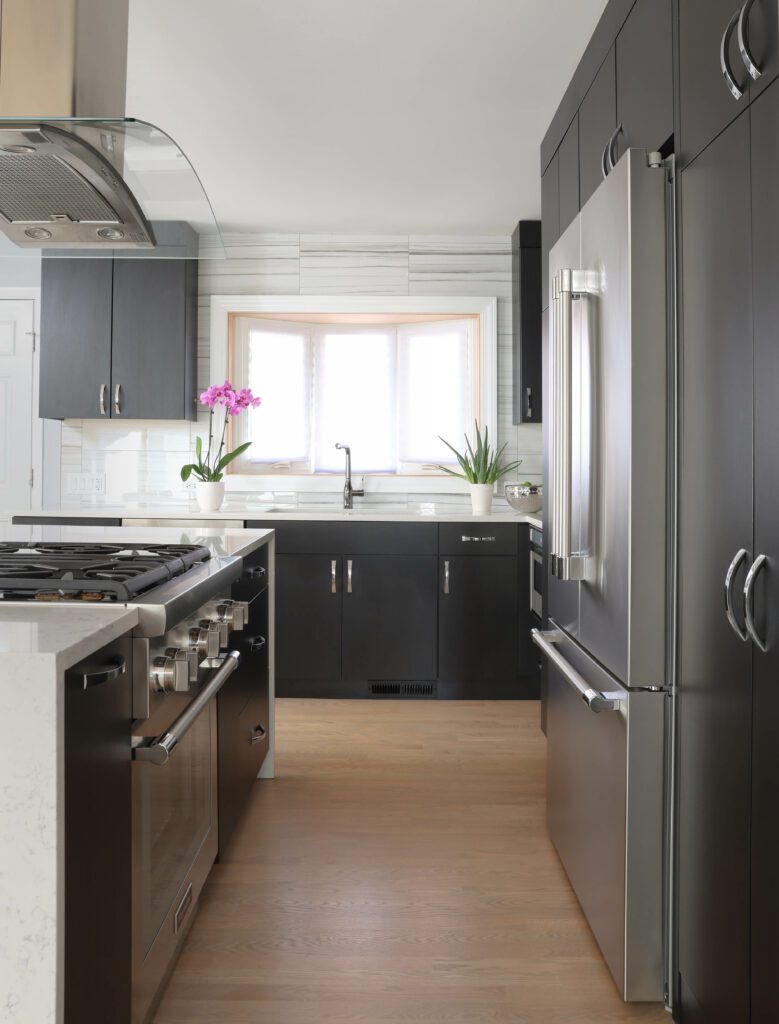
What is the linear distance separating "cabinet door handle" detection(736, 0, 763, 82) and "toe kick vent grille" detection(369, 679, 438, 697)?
3.21m

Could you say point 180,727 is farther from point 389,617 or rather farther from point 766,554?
point 389,617

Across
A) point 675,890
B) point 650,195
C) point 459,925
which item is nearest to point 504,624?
point 459,925

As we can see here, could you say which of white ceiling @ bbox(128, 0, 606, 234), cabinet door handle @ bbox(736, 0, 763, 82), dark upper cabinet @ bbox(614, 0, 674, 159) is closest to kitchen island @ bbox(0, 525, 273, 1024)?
cabinet door handle @ bbox(736, 0, 763, 82)

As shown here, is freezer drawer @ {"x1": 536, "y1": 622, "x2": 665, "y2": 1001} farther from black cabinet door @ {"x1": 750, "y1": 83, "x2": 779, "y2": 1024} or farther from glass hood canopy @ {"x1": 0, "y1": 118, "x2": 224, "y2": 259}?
glass hood canopy @ {"x1": 0, "y1": 118, "x2": 224, "y2": 259}

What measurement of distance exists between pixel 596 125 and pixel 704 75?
2.61 feet

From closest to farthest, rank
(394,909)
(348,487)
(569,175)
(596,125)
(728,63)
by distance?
(728,63) → (394,909) → (596,125) → (569,175) → (348,487)

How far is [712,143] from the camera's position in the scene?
1.31 meters

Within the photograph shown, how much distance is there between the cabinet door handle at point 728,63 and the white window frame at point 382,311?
3176mm

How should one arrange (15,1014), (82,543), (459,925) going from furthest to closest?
(82,543) → (459,925) → (15,1014)

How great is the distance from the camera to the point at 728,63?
1214 millimetres

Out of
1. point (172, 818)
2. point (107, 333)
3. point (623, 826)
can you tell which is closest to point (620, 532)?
point (623, 826)

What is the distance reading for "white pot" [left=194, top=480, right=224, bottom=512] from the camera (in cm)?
414

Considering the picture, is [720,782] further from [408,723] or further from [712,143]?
[408,723]

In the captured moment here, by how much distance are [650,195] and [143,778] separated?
1.40 m
